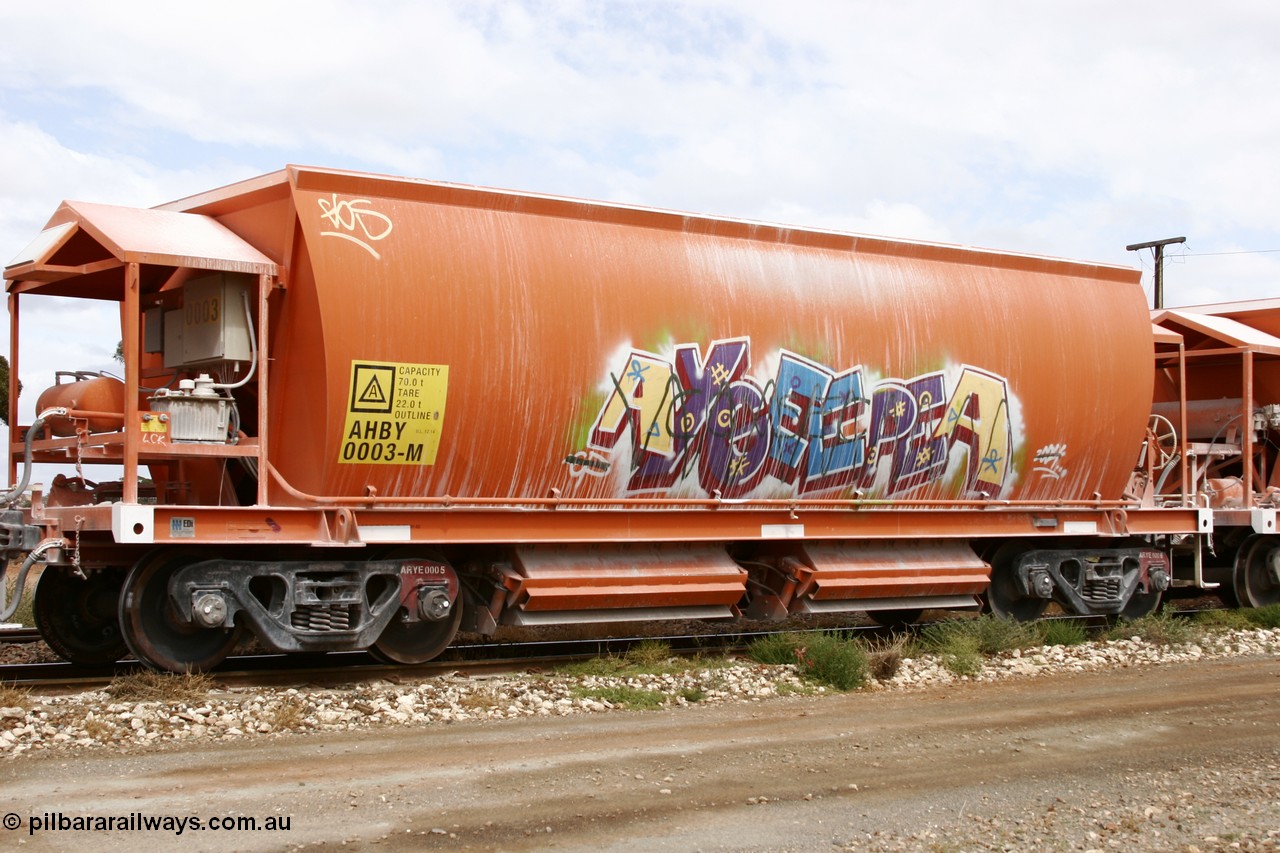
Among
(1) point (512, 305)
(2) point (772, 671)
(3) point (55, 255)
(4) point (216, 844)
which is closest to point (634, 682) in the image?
(2) point (772, 671)

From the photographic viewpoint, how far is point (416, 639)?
11.2 metres

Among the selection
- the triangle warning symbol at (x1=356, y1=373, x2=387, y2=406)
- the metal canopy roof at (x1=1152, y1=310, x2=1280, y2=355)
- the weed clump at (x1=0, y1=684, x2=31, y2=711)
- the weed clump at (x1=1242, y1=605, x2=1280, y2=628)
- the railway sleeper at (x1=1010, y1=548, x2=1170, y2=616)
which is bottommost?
the weed clump at (x1=1242, y1=605, x2=1280, y2=628)

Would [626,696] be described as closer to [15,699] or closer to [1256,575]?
[15,699]

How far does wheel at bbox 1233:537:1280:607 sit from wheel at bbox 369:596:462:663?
33.7 feet

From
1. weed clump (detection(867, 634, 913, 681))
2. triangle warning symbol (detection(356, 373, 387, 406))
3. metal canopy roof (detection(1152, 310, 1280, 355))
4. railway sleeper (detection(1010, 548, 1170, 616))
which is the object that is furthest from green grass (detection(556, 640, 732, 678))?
metal canopy roof (detection(1152, 310, 1280, 355))

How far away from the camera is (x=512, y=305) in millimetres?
10844

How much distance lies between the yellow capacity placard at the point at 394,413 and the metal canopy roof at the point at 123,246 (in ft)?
3.71

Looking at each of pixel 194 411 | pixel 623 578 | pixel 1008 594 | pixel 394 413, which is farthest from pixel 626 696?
pixel 1008 594

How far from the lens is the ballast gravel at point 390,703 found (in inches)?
333

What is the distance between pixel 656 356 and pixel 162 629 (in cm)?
448

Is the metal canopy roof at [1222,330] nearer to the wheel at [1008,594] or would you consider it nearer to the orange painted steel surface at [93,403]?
the wheel at [1008,594]

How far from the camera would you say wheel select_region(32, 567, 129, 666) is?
11227 mm

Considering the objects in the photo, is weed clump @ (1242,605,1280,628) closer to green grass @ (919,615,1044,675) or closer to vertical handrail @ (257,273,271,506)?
green grass @ (919,615,1044,675)

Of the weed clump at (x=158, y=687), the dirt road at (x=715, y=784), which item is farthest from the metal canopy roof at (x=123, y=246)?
the dirt road at (x=715, y=784)
